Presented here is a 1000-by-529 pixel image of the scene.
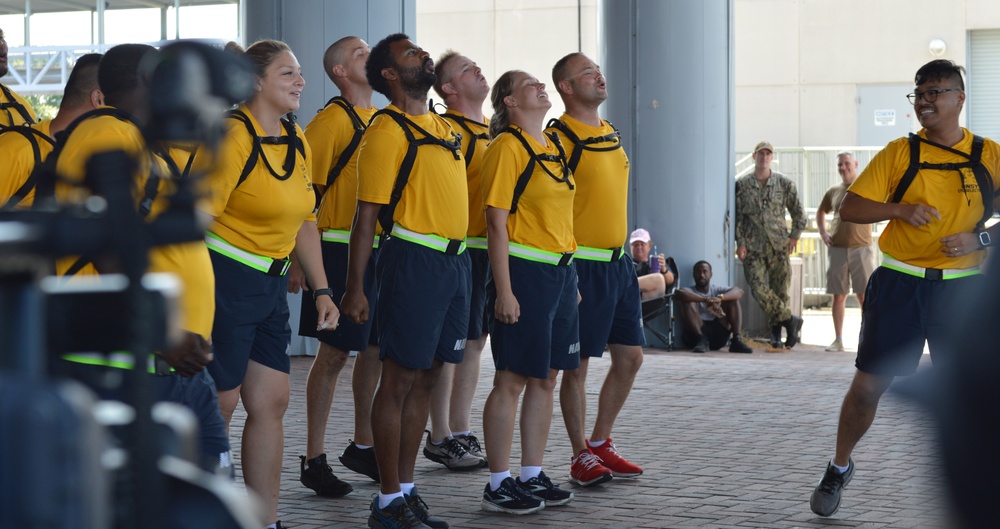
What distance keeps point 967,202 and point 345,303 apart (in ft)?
10.0

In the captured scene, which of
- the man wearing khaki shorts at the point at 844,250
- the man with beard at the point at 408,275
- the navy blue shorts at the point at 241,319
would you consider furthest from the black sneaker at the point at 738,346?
the navy blue shorts at the point at 241,319

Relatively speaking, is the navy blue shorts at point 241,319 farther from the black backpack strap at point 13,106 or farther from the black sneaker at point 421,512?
the black backpack strap at point 13,106

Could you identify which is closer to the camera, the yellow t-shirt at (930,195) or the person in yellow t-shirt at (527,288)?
the yellow t-shirt at (930,195)

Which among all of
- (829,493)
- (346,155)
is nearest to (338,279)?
(346,155)

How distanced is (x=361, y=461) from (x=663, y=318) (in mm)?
8484

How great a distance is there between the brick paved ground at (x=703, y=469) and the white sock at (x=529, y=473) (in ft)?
0.71

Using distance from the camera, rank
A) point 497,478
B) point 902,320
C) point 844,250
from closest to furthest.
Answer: point 902,320 < point 497,478 < point 844,250

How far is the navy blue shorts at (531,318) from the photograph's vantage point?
267 inches

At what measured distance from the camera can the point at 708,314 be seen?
50.4 ft

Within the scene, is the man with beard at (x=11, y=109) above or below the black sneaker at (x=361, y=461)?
above

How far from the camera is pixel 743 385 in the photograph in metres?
12.0

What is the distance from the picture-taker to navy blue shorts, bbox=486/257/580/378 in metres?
6.78

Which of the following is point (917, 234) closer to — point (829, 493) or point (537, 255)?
point (829, 493)

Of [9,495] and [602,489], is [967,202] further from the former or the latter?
[9,495]
